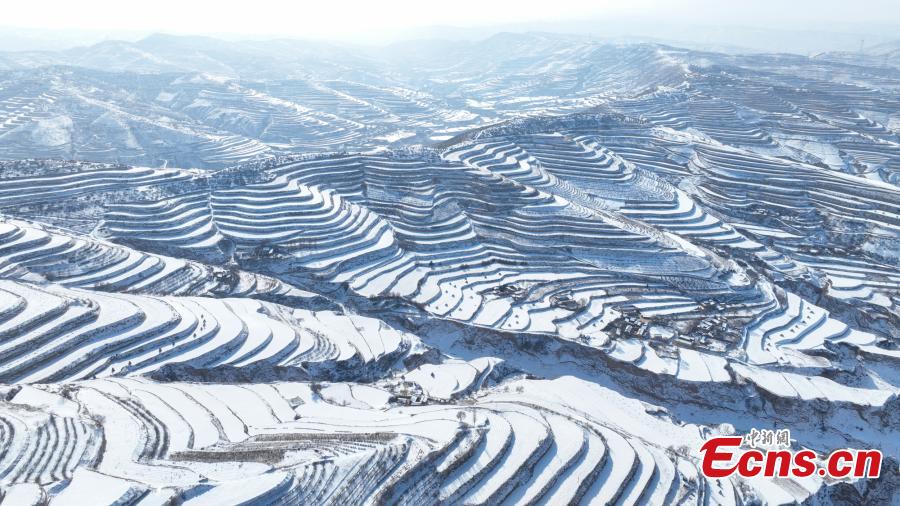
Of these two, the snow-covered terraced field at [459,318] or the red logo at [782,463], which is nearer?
the snow-covered terraced field at [459,318]

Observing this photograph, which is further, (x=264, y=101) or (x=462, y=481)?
(x=264, y=101)

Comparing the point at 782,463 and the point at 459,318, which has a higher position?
the point at 459,318

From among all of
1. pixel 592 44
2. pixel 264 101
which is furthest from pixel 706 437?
pixel 592 44

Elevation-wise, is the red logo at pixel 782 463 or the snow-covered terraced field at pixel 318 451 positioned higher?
the snow-covered terraced field at pixel 318 451

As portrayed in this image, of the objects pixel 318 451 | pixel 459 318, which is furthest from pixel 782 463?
pixel 318 451

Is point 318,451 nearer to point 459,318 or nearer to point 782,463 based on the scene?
point 459,318

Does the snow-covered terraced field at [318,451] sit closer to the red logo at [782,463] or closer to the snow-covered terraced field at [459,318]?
the snow-covered terraced field at [459,318]

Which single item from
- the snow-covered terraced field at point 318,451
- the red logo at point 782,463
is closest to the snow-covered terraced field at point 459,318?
the snow-covered terraced field at point 318,451

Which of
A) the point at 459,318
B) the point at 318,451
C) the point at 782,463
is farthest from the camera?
the point at 459,318

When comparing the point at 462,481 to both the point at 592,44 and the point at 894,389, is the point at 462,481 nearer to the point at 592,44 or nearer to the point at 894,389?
the point at 894,389
